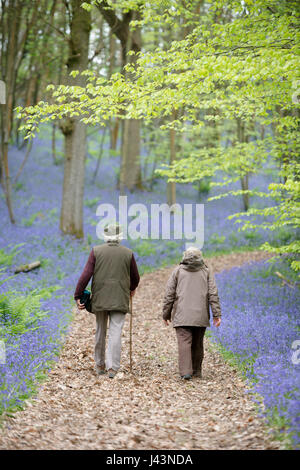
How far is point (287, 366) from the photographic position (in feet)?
17.8

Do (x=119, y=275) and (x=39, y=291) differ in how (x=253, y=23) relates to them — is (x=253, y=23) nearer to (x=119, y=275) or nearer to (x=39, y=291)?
(x=119, y=275)

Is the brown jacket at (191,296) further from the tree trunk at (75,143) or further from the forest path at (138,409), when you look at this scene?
the tree trunk at (75,143)

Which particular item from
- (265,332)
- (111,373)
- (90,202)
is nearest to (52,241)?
(90,202)

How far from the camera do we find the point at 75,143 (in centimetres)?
1454

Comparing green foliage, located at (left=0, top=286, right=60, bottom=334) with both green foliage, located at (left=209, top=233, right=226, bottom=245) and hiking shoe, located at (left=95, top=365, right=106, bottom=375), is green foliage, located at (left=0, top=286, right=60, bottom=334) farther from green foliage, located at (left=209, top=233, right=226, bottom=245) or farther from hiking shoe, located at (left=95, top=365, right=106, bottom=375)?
green foliage, located at (left=209, top=233, right=226, bottom=245)

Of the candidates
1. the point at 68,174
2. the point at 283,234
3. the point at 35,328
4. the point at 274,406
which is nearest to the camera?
the point at 274,406

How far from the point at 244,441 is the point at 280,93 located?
6125 mm

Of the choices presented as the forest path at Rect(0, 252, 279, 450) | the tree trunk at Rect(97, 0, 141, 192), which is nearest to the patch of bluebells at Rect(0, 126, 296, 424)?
the forest path at Rect(0, 252, 279, 450)

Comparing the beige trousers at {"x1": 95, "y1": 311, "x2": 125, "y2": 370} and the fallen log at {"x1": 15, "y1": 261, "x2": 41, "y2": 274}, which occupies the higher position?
the fallen log at {"x1": 15, "y1": 261, "x2": 41, "y2": 274}

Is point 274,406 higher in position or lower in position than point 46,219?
lower

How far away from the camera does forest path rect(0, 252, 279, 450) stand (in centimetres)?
418

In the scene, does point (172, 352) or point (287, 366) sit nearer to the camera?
point (287, 366)

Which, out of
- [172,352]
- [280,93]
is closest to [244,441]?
[172,352]

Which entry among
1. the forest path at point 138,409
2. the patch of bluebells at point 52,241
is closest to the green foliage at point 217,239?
the patch of bluebells at point 52,241
